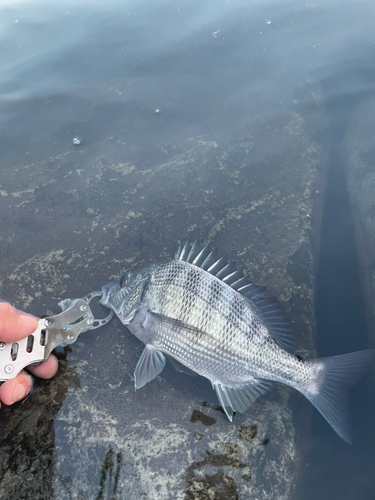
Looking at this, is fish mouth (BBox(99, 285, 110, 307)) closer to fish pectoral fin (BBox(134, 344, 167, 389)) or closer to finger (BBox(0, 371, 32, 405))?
fish pectoral fin (BBox(134, 344, 167, 389))

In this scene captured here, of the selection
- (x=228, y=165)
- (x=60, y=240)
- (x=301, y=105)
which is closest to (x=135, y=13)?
(x=301, y=105)

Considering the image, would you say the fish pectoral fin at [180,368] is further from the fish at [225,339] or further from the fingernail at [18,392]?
the fingernail at [18,392]

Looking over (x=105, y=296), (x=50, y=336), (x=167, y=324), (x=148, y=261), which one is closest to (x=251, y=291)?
(x=167, y=324)

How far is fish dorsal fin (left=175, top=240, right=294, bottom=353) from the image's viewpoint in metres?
2.38

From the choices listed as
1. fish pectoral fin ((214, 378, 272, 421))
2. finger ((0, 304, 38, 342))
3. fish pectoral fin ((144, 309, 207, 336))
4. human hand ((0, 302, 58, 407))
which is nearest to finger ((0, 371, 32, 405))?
human hand ((0, 302, 58, 407))

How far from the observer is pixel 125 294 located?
271 centimetres

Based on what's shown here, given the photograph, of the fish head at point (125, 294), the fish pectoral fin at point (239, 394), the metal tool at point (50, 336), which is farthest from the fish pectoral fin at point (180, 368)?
the metal tool at point (50, 336)

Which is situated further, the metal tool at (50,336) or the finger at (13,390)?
the metal tool at (50,336)

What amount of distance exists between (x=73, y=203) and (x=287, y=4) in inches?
222

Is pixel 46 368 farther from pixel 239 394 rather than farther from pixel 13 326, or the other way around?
pixel 239 394

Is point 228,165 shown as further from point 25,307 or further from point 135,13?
point 135,13

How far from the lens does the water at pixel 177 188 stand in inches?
88.7

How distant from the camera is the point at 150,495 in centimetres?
195

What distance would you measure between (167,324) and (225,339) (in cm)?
45
